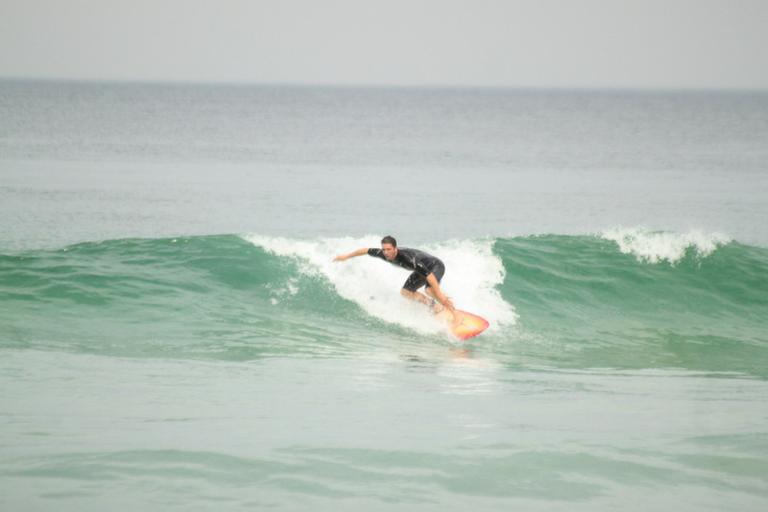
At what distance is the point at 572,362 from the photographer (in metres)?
13.6

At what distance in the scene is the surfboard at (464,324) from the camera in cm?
1451

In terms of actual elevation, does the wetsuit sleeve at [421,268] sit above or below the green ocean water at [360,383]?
above

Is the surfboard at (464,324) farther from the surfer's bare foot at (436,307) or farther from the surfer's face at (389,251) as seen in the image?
the surfer's face at (389,251)

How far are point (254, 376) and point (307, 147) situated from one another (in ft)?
172

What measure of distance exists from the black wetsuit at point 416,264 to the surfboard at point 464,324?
584 mm

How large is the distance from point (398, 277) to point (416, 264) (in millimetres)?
3003

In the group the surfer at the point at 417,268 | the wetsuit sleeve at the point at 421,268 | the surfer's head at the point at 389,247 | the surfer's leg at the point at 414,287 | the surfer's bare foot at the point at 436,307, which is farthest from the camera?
the surfer's leg at the point at 414,287

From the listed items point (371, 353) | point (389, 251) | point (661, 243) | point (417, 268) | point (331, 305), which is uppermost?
point (661, 243)

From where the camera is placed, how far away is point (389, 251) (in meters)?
14.2

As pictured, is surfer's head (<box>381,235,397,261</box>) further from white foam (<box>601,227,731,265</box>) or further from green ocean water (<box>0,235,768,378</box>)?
white foam (<box>601,227,731,265</box>)

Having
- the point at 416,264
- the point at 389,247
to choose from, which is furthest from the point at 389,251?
the point at 416,264

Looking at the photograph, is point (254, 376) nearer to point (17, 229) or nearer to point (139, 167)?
point (17, 229)

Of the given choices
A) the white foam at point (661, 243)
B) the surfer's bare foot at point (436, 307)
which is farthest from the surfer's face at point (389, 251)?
the white foam at point (661, 243)

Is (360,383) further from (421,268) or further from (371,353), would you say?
(421,268)
